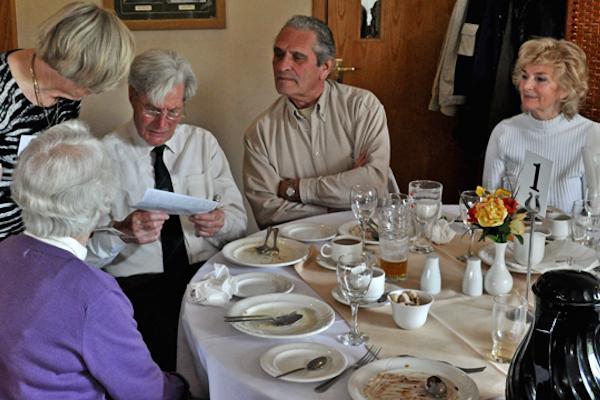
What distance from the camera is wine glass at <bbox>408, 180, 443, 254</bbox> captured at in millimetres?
2162

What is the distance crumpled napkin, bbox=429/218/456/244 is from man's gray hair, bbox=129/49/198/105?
1019 millimetres

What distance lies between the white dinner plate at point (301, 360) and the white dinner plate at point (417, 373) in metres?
0.06

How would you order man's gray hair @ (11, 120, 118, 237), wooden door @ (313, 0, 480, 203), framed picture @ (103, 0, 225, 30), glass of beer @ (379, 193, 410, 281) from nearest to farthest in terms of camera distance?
man's gray hair @ (11, 120, 118, 237) < glass of beer @ (379, 193, 410, 281) < framed picture @ (103, 0, 225, 30) < wooden door @ (313, 0, 480, 203)

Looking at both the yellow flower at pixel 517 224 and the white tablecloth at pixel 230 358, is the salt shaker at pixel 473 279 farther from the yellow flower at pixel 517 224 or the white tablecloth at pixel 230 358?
the white tablecloth at pixel 230 358

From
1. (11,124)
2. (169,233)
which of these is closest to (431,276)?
(169,233)

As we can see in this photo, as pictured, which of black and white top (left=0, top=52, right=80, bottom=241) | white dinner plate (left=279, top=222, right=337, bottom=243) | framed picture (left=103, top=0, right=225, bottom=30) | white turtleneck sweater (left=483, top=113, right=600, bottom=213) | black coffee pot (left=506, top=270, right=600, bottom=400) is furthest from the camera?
framed picture (left=103, top=0, right=225, bottom=30)

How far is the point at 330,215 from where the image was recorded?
2609 millimetres

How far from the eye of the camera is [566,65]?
2932mm

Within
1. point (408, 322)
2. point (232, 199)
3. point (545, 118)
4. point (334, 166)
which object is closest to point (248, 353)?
point (408, 322)

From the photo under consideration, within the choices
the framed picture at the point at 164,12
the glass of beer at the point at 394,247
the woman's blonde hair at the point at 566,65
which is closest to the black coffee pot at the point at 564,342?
the glass of beer at the point at 394,247

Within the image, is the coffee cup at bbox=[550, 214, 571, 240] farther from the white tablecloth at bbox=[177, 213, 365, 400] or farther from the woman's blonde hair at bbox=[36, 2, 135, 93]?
the woman's blonde hair at bbox=[36, 2, 135, 93]

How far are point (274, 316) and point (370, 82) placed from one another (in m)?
2.61

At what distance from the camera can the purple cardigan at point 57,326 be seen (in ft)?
4.62

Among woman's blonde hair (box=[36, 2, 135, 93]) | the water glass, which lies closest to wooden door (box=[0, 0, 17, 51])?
woman's blonde hair (box=[36, 2, 135, 93])
